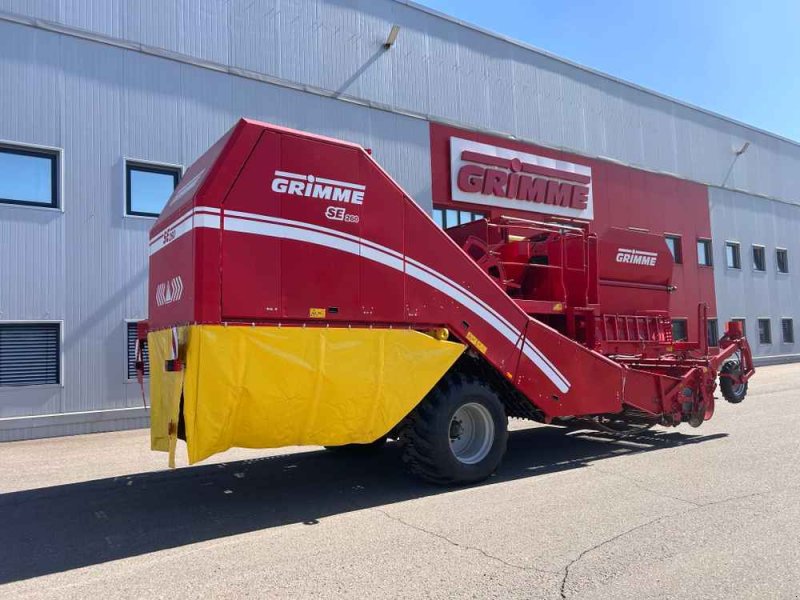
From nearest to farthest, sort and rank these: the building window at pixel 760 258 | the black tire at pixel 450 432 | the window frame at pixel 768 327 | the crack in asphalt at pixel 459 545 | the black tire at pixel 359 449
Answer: the crack in asphalt at pixel 459 545, the black tire at pixel 450 432, the black tire at pixel 359 449, the window frame at pixel 768 327, the building window at pixel 760 258

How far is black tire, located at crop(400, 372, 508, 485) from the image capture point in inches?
250

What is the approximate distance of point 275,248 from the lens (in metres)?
5.54

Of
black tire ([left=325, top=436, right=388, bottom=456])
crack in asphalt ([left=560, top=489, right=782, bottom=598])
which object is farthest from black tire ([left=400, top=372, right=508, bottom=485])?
crack in asphalt ([left=560, top=489, right=782, bottom=598])

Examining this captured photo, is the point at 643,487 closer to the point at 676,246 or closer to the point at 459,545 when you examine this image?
the point at 459,545

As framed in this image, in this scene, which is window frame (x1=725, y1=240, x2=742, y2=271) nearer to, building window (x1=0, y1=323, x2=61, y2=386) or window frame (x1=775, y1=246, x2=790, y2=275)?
window frame (x1=775, y1=246, x2=790, y2=275)

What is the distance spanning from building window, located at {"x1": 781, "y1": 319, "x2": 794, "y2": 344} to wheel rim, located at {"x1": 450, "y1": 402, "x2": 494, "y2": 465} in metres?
26.1

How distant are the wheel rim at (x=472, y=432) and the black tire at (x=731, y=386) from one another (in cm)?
572

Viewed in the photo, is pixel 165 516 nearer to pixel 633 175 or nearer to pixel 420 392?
pixel 420 392

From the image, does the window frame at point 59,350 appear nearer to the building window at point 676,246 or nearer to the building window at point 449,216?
the building window at point 449,216

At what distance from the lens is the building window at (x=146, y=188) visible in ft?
41.3

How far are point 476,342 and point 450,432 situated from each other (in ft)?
3.32

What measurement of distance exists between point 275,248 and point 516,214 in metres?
14.2

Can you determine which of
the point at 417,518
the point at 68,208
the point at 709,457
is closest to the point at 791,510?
the point at 709,457

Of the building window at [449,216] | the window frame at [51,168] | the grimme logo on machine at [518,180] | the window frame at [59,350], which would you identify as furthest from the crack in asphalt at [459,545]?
the grimme logo on machine at [518,180]
